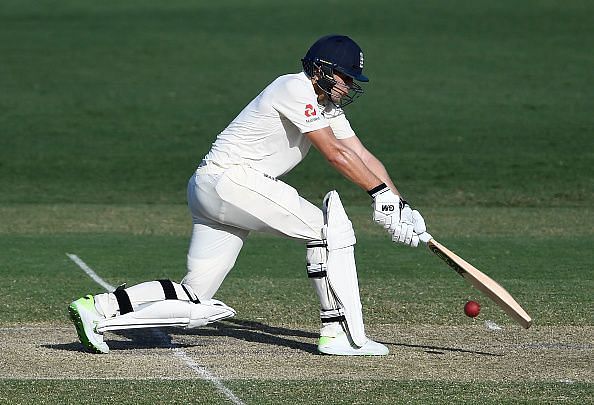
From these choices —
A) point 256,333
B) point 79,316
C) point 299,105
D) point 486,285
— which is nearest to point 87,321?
point 79,316

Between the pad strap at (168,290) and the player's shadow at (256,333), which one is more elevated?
the pad strap at (168,290)

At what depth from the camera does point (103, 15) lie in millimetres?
34281

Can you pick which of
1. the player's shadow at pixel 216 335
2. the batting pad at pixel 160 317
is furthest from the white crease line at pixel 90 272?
the batting pad at pixel 160 317

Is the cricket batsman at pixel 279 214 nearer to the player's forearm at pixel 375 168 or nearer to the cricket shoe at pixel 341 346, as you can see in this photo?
the cricket shoe at pixel 341 346

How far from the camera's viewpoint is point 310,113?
280 inches

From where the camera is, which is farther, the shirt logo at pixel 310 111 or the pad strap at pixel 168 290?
the pad strap at pixel 168 290

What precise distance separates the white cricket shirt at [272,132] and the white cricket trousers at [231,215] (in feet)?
0.27

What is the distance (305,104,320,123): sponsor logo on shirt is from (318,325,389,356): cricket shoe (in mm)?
1214

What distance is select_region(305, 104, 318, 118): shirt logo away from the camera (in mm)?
7117

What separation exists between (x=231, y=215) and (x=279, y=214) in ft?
0.91

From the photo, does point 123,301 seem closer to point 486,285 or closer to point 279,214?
point 279,214

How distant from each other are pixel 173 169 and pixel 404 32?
1353 cm

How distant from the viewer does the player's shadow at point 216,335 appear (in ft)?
25.0

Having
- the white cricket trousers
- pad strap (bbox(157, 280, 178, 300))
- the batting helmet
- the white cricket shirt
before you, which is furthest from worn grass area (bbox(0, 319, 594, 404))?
the batting helmet
